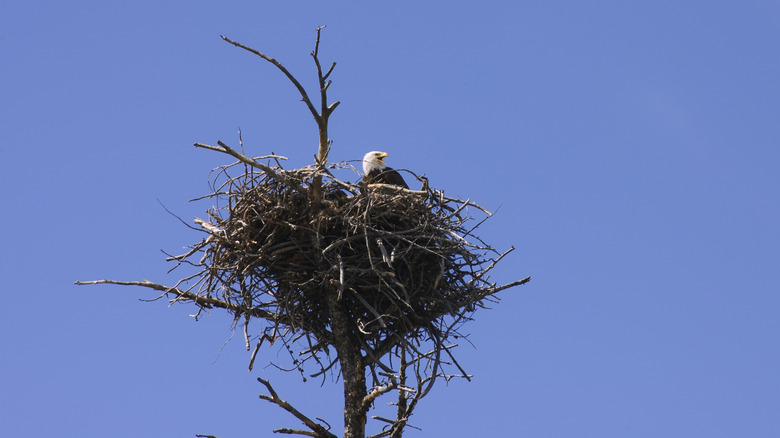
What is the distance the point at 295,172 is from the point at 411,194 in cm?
103

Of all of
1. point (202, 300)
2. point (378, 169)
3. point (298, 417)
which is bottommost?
point (298, 417)

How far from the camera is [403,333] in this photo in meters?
6.65

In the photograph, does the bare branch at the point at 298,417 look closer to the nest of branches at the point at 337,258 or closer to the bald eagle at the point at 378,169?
the nest of branches at the point at 337,258

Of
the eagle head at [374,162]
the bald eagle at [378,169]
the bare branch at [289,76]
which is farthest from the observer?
the eagle head at [374,162]

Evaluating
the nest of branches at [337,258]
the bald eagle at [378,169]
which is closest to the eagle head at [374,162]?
the bald eagle at [378,169]

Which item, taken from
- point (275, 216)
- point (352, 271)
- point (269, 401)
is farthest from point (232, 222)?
point (269, 401)

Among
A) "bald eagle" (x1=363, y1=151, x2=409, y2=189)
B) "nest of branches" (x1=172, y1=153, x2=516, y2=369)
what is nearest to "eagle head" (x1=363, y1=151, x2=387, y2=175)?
"bald eagle" (x1=363, y1=151, x2=409, y2=189)

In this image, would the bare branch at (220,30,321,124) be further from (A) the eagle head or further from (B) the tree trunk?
(A) the eagle head

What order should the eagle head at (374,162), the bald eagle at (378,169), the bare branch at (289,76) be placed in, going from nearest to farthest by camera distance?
the bare branch at (289,76)
the bald eagle at (378,169)
the eagle head at (374,162)

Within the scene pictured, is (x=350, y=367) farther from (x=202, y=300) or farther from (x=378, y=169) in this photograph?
(x=378, y=169)

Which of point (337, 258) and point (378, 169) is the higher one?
point (378, 169)

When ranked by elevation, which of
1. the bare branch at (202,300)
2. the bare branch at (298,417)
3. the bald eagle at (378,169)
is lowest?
the bare branch at (298,417)

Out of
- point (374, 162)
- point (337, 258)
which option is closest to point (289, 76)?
point (337, 258)

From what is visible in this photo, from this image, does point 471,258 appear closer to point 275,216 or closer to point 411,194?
point 411,194
